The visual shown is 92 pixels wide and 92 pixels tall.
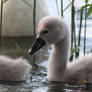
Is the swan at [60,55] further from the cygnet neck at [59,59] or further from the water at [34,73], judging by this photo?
the water at [34,73]

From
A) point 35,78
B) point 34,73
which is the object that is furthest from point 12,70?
point 34,73

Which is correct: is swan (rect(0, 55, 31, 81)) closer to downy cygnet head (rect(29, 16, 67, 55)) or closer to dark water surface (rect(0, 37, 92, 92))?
dark water surface (rect(0, 37, 92, 92))

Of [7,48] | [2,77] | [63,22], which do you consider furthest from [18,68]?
[7,48]

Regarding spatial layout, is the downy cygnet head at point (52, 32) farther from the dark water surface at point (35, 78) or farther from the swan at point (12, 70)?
the dark water surface at point (35, 78)

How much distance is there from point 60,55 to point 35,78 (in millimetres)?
419

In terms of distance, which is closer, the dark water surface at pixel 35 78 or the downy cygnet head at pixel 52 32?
the dark water surface at pixel 35 78

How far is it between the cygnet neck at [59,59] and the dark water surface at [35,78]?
10cm

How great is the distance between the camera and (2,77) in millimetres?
5898

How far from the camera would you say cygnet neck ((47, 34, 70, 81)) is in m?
5.88

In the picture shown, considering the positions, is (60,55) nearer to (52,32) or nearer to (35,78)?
(52,32)

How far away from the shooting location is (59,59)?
19.4ft

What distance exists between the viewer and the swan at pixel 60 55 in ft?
19.0

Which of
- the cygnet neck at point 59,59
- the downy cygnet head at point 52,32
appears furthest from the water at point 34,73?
the downy cygnet head at point 52,32

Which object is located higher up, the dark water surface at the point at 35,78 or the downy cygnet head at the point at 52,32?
the downy cygnet head at the point at 52,32
